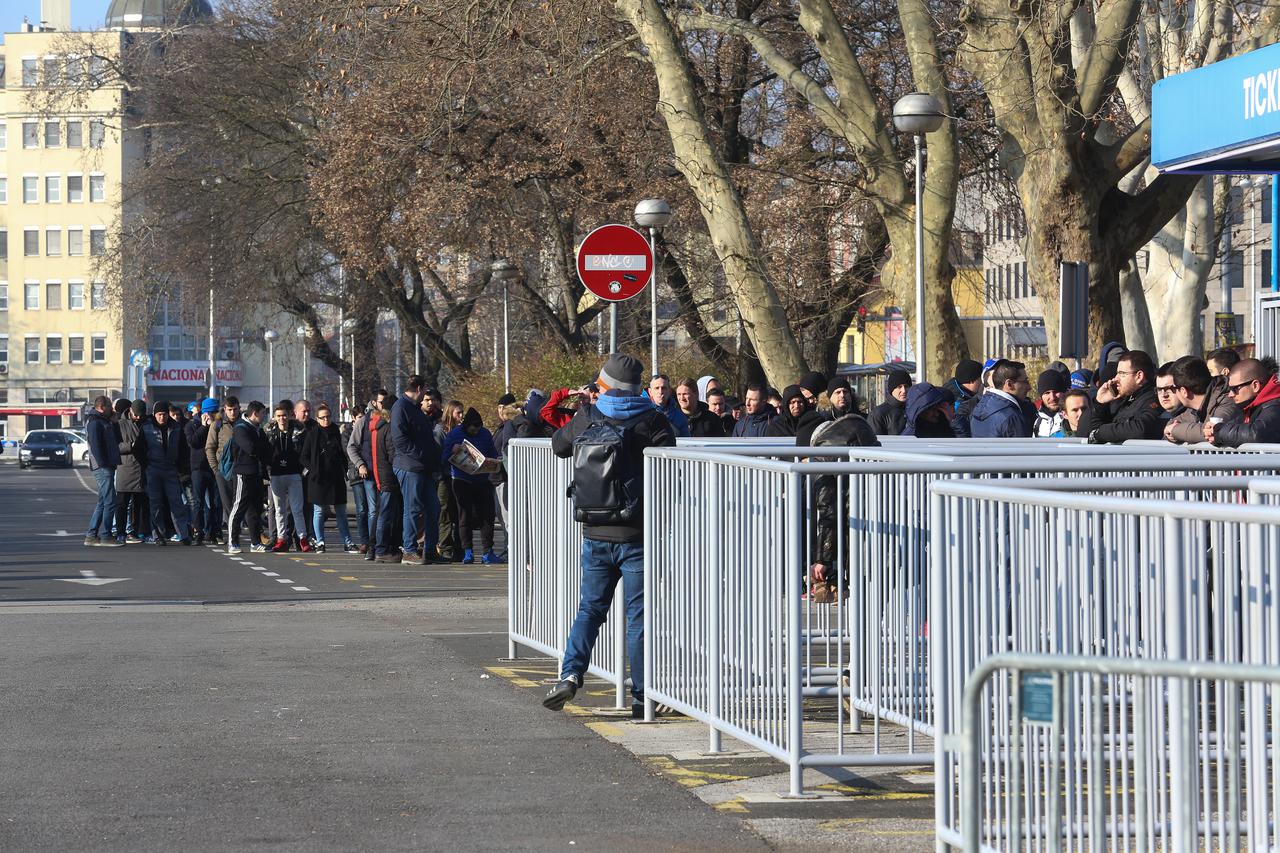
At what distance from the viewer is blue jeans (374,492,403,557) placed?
22.4 meters

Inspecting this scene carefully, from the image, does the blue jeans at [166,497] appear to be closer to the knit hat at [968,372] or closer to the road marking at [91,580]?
the road marking at [91,580]

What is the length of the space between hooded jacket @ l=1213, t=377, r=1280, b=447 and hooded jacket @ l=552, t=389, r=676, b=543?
101 inches

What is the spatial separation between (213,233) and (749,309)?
2362cm

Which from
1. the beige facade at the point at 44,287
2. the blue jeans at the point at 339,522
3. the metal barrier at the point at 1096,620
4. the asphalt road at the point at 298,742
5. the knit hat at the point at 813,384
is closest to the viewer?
the metal barrier at the point at 1096,620

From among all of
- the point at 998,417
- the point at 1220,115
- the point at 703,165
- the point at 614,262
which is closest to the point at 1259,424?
the point at 1220,115

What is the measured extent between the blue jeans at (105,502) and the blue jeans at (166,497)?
45cm

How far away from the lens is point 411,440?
2169 cm

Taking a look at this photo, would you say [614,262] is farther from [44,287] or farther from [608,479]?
[44,287]

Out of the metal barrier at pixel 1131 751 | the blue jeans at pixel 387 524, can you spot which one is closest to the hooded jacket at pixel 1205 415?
the metal barrier at pixel 1131 751

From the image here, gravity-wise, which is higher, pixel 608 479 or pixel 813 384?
pixel 813 384

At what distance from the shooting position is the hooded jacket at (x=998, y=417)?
14.2 m

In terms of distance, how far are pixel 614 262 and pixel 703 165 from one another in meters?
5.33

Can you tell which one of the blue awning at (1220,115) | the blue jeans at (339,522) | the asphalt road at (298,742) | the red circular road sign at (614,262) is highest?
the blue awning at (1220,115)

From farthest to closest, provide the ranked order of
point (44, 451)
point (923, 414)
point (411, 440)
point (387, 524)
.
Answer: point (44, 451) < point (387, 524) < point (411, 440) < point (923, 414)
